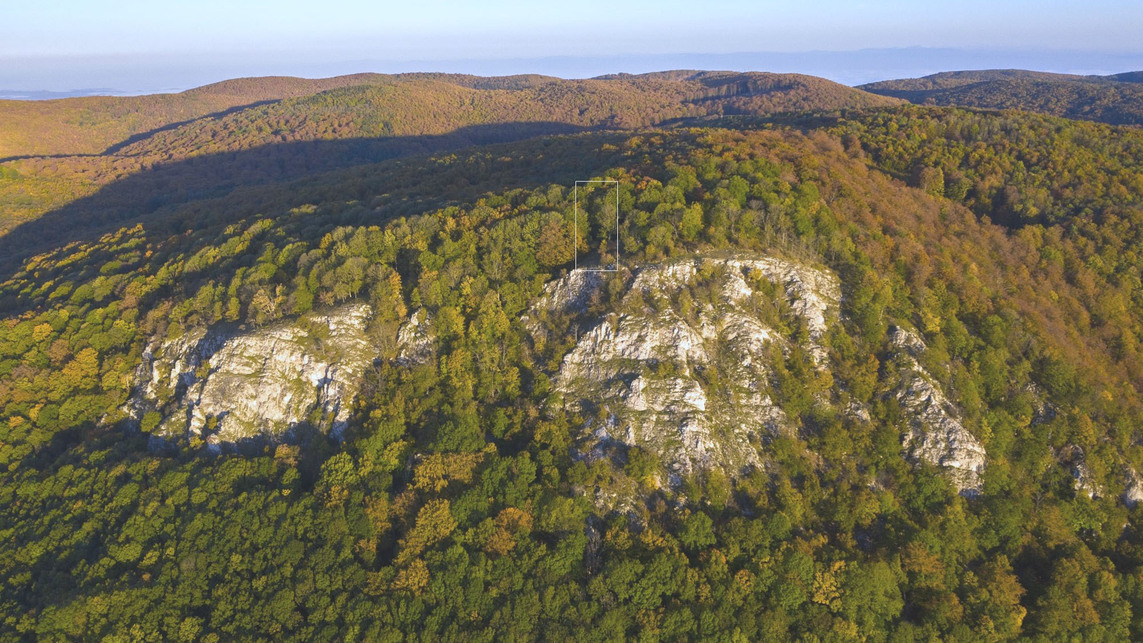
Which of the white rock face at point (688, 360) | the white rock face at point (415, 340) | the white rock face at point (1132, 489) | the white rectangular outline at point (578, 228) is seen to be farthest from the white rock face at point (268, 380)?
the white rock face at point (1132, 489)

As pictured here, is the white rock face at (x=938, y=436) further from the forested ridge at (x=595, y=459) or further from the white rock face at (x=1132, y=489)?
the white rock face at (x=1132, y=489)

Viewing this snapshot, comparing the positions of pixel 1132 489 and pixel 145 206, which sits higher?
pixel 145 206

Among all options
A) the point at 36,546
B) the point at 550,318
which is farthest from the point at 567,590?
the point at 36,546

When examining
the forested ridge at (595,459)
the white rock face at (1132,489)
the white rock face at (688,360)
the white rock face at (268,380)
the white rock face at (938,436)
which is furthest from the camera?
the white rock face at (268,380)

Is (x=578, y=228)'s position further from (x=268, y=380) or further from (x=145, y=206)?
(x=145, y=206)

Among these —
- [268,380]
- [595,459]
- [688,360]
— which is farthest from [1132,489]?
[268,380]

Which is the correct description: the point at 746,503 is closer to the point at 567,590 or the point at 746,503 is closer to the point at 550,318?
the point at 567,590
